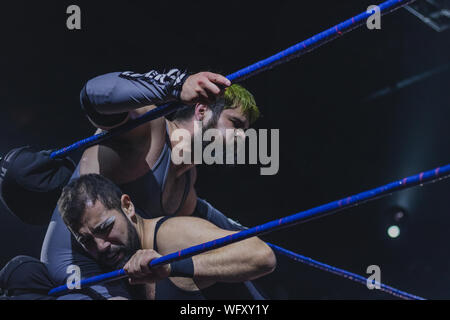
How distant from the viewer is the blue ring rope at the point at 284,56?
0.78 meters

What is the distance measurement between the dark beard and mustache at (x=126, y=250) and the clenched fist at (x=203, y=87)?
0.36 metres

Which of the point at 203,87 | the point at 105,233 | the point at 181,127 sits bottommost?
the point at 105,233

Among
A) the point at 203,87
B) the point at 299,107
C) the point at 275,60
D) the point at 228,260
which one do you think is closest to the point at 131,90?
the point at 203,87

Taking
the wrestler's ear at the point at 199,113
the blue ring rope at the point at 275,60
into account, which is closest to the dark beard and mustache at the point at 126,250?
the blue ring rope at the point at 275,60

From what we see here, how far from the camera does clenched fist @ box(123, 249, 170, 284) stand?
918 mm

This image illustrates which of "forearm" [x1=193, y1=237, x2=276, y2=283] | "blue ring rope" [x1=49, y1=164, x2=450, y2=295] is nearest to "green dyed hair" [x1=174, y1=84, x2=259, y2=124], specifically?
"forearm" [x1=193, y1=237, x2=276, y2=283]

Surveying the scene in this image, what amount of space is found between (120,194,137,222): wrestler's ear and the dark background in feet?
1.28

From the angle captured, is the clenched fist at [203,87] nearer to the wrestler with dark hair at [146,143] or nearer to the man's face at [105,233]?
the wrestler with dark hair at [146,143]

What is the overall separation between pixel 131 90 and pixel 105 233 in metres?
0.33

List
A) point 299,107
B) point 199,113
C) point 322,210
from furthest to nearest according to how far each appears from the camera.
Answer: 1. point 299,107
2. point 199,113
3. point 322,210

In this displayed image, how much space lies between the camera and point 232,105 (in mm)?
1314

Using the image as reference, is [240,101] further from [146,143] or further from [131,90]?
[131,90]

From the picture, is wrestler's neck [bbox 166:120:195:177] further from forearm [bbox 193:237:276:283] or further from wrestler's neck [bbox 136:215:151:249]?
forearm [bbox 193:237:276:283]

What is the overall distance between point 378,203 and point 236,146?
127 centimetres
